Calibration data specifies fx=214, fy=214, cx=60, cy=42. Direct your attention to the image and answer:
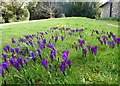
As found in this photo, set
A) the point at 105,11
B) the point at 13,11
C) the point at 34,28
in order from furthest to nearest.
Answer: the point at 105,11
the point at 13,11
the point at 34,28

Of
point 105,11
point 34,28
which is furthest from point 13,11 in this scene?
point 34,28

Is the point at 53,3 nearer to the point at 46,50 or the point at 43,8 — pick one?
the point at 43,8

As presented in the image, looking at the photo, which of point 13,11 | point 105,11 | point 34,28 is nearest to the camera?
point 34,28

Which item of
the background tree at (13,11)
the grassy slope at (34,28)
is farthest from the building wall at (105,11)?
the grassy slope at (34,28)

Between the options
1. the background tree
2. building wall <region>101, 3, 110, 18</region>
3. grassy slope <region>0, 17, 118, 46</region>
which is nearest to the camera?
grassy slope <region>0, 17, 118, 46</region>

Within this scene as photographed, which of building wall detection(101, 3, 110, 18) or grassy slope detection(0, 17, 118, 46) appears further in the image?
building wall detection(101, 3, 110, 18)

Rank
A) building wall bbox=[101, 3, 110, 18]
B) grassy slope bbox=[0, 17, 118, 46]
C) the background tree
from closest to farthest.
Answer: grassy slope bbox=[0, 17, 118, 46]
the background tree
building wall bbox=[101, 3, 110, 18]

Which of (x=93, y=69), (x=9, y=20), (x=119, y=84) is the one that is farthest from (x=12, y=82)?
(x=9, y=20)

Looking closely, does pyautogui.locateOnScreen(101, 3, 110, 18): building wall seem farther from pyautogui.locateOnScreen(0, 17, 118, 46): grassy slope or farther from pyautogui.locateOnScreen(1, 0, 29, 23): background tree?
pyautogui.locateOnScreen(0, 17, 118, 46): grassy slope

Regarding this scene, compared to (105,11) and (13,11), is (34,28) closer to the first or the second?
(13,11)

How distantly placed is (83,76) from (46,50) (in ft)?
3.51

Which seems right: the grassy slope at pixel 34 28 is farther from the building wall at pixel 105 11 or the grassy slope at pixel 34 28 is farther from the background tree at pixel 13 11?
the building wall at pixel 105 11

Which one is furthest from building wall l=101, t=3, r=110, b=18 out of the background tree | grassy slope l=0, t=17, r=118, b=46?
grassy slope l=0, t=17, r=118, b=46

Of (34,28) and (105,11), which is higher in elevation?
(105,11)
